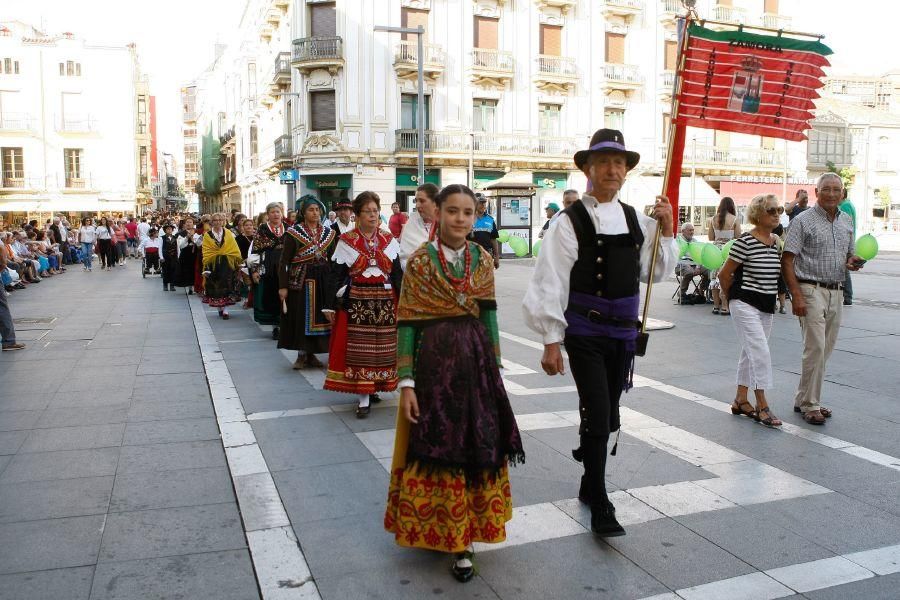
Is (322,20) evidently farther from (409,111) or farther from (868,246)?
(868,246)

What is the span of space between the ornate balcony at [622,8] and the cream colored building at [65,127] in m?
31.6

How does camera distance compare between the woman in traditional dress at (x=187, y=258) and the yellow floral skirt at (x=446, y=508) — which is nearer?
the yellow floral skirt at (x=446, y=508)

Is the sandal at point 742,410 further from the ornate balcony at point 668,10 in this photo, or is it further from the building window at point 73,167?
the building window at point 73,167

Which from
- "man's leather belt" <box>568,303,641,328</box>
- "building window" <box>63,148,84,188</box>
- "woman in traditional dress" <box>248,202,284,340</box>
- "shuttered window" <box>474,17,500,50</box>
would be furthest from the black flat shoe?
"building window" <box>63,148,84,188</box>

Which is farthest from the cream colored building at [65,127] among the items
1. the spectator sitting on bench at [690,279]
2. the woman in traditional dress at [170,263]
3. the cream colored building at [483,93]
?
the spectator sitting on bench at [690,279]

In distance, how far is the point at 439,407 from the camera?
11.4ft

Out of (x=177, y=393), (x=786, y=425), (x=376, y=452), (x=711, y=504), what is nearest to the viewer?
(x=711, y=504)

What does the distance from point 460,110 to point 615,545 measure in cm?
3235

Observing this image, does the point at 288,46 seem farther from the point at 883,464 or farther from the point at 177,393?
the point at 883,464

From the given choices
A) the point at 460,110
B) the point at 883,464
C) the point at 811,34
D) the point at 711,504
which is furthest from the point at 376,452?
the point at 460,110

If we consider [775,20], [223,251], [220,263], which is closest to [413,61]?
[775,20]

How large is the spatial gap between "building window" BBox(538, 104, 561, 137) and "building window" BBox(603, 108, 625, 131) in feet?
8.23

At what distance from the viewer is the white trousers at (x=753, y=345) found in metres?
5.93

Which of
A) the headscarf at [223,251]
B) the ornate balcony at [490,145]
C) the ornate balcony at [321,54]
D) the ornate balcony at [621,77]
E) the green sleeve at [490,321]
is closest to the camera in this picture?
the green sleeve at [490,321]
